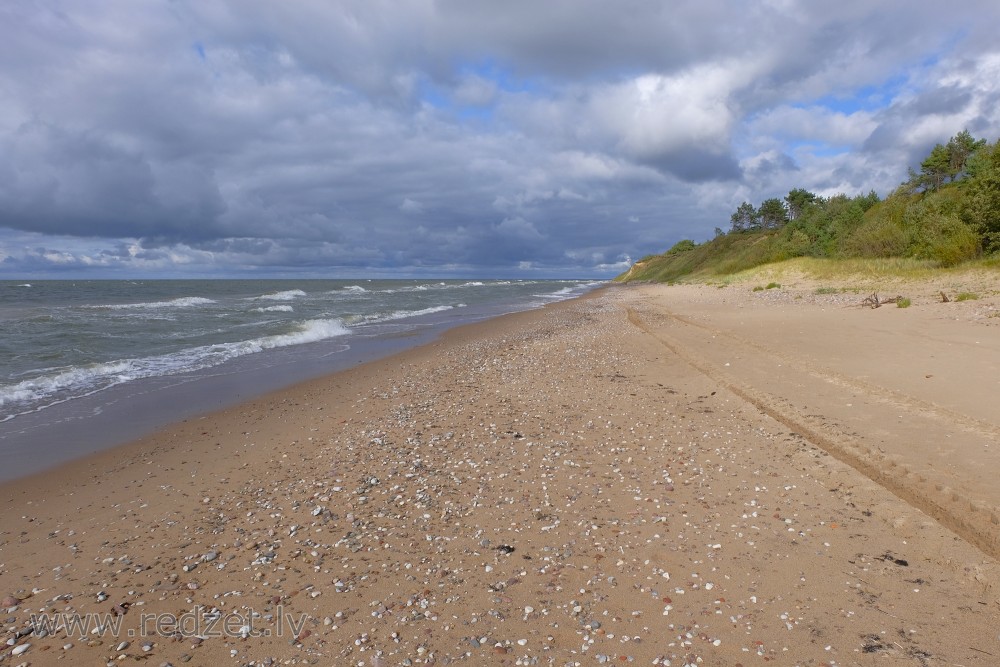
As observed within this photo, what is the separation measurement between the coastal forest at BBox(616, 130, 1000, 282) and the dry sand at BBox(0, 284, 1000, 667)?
24.8 meters

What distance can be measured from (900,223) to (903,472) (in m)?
44.7

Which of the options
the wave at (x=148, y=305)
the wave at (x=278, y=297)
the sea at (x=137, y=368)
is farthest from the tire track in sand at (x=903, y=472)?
the wave at (x=278, y=297)

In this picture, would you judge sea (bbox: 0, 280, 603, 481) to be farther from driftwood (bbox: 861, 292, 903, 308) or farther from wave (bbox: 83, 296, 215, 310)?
driftwood (bbox: 861, 292, 903, 308)

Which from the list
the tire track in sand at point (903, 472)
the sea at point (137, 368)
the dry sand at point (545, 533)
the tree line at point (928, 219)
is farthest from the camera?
the tree line at point (928, 219)

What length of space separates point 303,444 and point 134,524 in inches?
109

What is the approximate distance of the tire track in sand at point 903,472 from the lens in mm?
4734

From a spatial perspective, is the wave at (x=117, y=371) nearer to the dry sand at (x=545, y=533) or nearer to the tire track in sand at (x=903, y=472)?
the dry sand at (x=545, y=533)

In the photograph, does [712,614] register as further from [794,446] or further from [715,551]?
[794,446]

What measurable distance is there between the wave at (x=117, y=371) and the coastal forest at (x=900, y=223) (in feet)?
114

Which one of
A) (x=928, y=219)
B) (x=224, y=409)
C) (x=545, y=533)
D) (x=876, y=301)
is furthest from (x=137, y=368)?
(x=928, y=219)

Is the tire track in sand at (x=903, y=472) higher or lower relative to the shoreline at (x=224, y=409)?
higher

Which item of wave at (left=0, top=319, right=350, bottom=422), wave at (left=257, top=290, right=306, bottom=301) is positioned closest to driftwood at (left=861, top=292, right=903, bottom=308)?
wave at (left=0, top=319, right=350, bottom=422)

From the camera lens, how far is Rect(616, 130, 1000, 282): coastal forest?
27812 mm

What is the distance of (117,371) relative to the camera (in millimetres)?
15297
